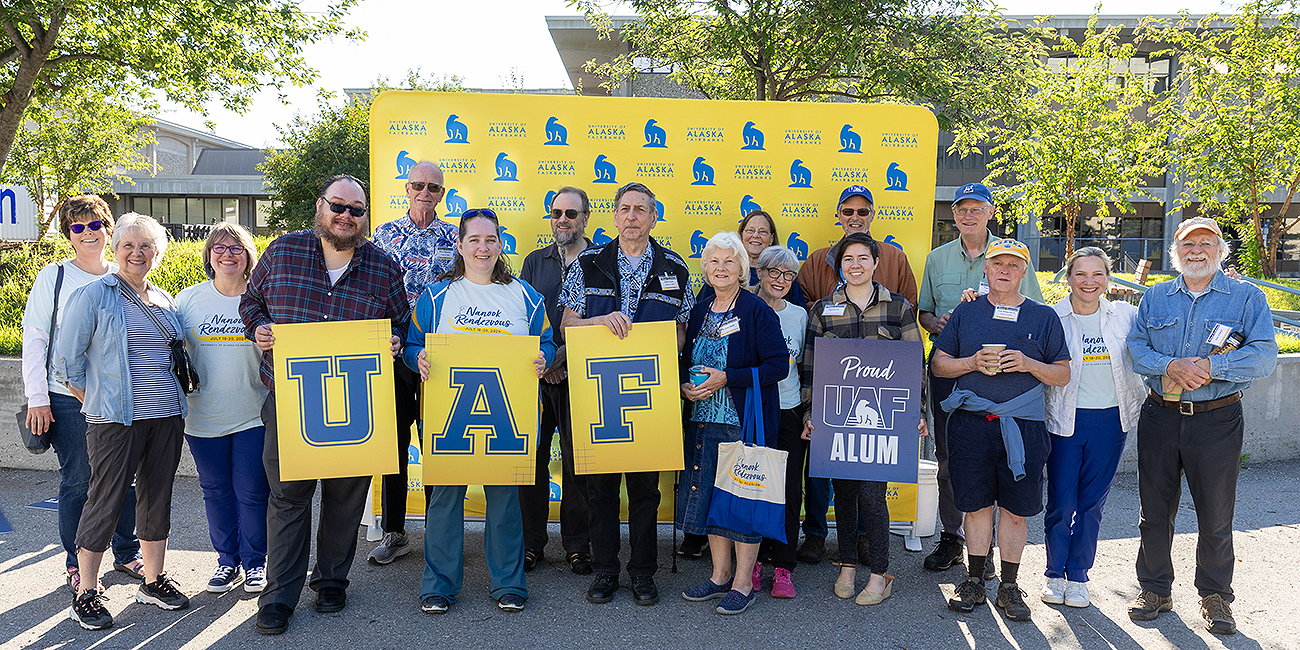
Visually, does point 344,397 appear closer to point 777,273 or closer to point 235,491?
point 235,491

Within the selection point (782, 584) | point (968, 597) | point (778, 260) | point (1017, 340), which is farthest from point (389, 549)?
point (1017, 340)

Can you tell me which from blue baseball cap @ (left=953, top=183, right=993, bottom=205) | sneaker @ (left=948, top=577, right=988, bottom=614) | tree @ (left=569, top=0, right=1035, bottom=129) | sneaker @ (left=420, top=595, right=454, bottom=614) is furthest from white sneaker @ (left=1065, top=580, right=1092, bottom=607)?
tree @ (left=569, top=0, right=1035, bottom=129)

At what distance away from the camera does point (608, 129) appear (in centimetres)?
532

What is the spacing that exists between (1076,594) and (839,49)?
8.30 meters

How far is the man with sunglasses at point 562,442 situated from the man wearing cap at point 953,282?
2.08 metres

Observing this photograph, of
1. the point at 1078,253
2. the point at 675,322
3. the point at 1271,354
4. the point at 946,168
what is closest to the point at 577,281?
the point at 675,322

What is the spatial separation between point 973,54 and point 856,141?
7545 mm

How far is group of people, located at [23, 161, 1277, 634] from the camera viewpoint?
3820 millimetres

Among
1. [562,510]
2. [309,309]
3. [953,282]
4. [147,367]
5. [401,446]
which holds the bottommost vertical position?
[562,510]

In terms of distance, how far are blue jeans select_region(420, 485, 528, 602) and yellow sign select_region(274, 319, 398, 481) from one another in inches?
15.6

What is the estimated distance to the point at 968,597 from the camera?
13.5 ft

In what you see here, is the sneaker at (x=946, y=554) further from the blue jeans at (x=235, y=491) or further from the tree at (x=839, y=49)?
the tree at (x=839, y=49)

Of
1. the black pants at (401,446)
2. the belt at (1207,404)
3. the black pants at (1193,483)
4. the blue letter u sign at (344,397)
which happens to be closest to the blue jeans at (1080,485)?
the black pants at (1193,483)

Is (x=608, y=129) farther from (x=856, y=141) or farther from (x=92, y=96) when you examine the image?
(x=92, y=96)
